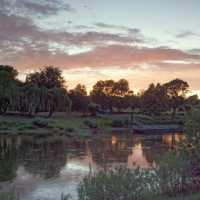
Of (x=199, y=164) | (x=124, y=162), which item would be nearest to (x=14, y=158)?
(x=124, y=162)

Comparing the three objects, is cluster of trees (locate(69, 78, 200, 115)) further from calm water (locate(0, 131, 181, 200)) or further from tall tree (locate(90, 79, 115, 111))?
calm water (locate(0, 131, 181, 200))

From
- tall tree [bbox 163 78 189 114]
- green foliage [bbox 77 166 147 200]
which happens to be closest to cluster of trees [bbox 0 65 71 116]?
green foliage [bbox 77 166 147 200]

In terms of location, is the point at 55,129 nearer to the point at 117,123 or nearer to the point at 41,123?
the point at 41,123

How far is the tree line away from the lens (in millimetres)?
55719

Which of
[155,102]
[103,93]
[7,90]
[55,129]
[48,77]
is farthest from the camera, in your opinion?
[103,93]

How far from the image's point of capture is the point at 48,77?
7862 cm

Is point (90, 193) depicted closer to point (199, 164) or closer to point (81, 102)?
point (199, 164)

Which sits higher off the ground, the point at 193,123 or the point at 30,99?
the point at 30,99

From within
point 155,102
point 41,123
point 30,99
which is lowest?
point 41,123

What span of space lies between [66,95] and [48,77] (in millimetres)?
17808

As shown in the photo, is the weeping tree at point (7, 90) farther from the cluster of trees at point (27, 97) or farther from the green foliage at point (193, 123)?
the green foliage at point (193, 123)

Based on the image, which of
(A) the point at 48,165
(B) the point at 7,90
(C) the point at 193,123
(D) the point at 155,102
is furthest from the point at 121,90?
(C) the point at 193,123

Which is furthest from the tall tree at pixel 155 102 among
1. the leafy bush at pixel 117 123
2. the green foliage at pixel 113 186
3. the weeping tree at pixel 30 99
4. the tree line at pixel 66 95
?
the green foliage at pixel 113 186

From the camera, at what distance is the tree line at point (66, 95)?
5572 centimetres
